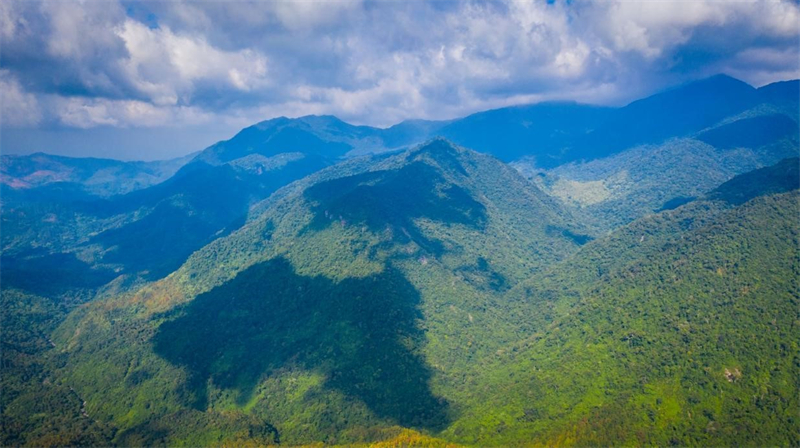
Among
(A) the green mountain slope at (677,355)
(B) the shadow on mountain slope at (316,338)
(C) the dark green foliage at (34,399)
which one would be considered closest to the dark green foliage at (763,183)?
(A) the green mountain slope at (677,355)

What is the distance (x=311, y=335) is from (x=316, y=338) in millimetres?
2690

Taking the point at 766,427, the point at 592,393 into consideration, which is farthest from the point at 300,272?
the point at 766,427

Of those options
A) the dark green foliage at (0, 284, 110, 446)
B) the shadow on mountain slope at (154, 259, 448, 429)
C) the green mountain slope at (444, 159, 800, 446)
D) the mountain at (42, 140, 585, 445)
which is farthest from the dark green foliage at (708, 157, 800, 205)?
the dark green foliage at (0, 284, 110, 446)

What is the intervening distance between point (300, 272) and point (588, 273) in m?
106

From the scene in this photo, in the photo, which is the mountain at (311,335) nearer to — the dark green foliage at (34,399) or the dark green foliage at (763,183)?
the dark green foliage at (34,399)

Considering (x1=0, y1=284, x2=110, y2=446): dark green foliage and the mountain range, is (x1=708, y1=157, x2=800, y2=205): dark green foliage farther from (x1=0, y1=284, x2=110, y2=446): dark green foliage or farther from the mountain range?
(x1=0, y1=284, x2=110, y2=446): dark green foliage

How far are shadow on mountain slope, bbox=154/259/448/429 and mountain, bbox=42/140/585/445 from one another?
411mm

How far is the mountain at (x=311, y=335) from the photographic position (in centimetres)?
12181

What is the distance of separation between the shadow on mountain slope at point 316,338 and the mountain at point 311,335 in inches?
16.2

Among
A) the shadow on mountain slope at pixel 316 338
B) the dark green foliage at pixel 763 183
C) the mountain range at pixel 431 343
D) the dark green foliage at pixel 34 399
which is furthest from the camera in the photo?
the dark green foliage at pixel 763 183

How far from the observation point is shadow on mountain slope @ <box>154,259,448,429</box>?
4946 inches

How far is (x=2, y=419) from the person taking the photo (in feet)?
387

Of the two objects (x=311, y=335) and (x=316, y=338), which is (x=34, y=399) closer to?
(x=311, y=335)

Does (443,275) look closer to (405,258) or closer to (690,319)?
(405,258)
